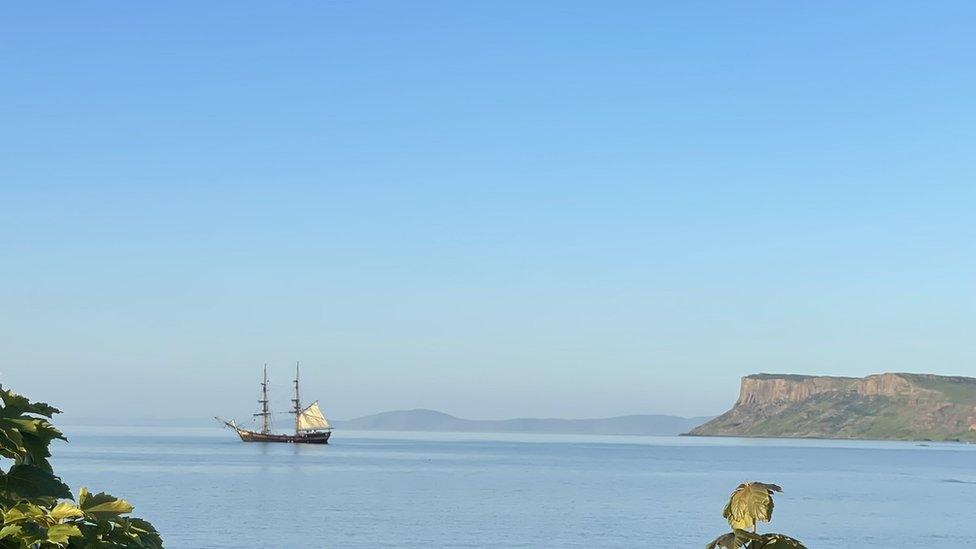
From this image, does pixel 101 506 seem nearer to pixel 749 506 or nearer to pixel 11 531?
pixel 11 531

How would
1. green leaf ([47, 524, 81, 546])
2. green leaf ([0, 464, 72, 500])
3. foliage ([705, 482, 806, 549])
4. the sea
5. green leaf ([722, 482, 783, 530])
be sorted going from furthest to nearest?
the sea
green leaf ([722, 482, 783, 530])
foliage ([705, 482, 806, 549])
green leaf ([0, 464, 72, 500])
green leaf ([47, 524, 81, 546])

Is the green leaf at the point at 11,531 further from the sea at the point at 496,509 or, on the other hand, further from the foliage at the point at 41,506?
the sea at the point at 496,509

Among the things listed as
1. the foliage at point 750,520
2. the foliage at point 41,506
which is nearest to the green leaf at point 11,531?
the foliage at point 41,506

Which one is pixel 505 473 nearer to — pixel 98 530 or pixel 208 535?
pixel 208 535

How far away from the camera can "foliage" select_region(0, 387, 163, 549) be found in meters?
4.34

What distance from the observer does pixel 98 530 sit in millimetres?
4559

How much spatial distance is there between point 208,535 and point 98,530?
91000mm

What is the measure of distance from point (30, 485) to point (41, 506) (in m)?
0.11

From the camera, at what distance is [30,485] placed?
15.0 ft

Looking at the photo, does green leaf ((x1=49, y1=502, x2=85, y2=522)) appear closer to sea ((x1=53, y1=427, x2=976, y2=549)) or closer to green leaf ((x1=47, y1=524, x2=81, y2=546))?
green leaf ((x1=47, y1=524, x2=81, y2=546))

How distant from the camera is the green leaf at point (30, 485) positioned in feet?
14.9

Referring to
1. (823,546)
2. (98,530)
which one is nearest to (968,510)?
(823,546)

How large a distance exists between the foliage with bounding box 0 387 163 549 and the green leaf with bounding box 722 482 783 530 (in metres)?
2.53

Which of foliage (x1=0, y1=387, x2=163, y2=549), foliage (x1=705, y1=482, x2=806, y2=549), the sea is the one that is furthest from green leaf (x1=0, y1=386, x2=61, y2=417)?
the sea
